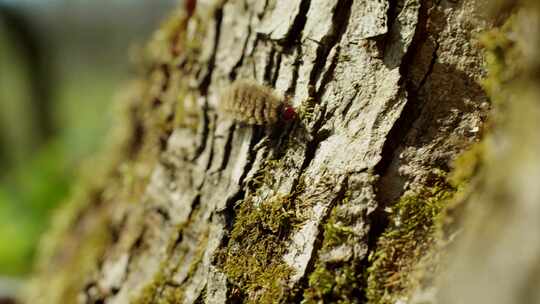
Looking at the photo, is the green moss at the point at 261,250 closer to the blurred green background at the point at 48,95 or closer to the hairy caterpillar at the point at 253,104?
the hairy caterpillar at the point at 253,104

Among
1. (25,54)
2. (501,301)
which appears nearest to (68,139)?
(25,54)


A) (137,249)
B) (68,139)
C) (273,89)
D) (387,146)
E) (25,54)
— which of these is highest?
(25,54)

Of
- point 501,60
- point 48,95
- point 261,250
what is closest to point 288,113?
point 261,250

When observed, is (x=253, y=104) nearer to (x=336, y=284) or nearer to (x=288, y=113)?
(x=288, y=113)

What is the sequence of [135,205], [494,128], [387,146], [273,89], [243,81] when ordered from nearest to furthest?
[494,128], [387,146], [273,89], [243,81], [135,205]

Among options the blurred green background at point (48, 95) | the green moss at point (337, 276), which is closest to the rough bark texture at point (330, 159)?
the green moss at point (337, 276)

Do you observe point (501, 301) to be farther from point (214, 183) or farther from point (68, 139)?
point (68, 139)
